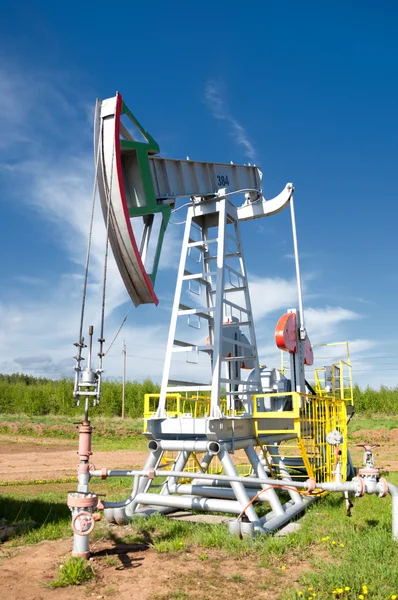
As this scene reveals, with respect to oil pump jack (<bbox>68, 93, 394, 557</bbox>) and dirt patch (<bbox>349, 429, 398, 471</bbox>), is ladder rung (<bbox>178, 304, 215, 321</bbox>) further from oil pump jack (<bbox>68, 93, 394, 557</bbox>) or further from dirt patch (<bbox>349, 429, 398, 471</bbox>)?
dirt patch (<bbox>349, 429, 398, 471</bbox>)

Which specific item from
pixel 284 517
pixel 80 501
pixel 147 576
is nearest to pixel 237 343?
pixel 284 517

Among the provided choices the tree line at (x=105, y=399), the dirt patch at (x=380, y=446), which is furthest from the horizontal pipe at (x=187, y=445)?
the tree line at (x=105, y=399)

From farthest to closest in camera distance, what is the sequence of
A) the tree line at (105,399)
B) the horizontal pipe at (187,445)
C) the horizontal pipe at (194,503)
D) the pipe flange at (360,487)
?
the tree line at (105,399) < the horizontal pipe at (187,445) < the horizontal pipe at (194,503) < the pipe flange at (360,487)

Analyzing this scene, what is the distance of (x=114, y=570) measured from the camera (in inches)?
195

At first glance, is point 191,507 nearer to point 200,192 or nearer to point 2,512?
point 2,512

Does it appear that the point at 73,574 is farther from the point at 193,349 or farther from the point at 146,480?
the point at 193,349

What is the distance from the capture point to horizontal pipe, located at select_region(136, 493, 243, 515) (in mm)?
6175

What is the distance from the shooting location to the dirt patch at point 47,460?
1493 cm

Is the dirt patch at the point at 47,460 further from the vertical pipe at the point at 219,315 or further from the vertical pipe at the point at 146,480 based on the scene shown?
the vertical pipe at the point at 219,315

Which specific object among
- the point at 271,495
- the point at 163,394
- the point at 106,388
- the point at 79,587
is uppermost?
the point at 106,388

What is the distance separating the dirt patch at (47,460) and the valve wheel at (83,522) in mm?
9467

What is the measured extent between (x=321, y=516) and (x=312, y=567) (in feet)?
7.30

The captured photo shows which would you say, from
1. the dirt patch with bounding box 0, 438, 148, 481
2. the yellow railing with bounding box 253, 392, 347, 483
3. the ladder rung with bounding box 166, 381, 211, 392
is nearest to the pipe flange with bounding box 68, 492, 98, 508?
the ladder rung with bounding box 166, 381, 211, 392

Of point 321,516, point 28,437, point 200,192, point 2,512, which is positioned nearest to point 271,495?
point 321,516
